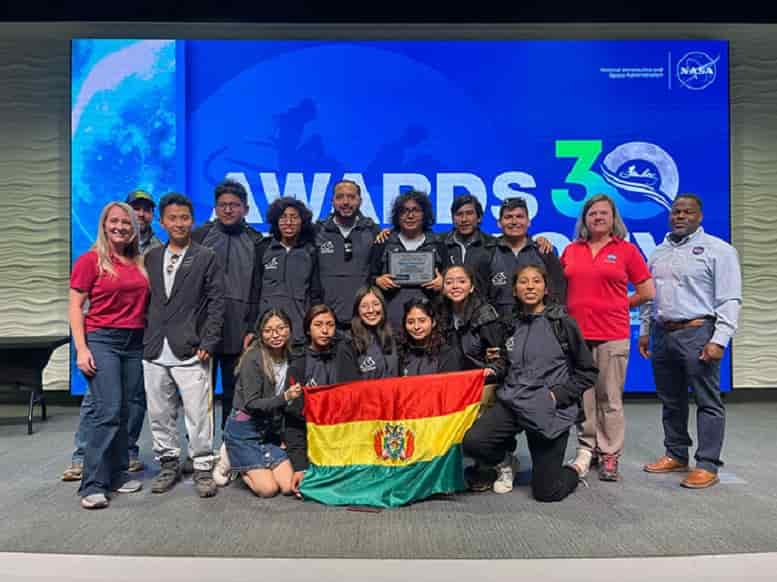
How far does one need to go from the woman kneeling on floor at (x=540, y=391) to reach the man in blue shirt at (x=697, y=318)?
2.31 feet

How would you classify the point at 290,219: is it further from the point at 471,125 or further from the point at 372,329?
Result: the point at 471,125

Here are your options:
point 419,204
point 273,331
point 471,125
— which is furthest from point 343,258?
point 471,125

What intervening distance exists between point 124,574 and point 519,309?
7.82 feet

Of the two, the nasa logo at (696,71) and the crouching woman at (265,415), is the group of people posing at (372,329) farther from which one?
the nasa logo at (696,71)

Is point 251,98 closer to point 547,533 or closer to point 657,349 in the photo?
point 657,349

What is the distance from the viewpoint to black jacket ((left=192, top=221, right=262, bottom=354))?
14.2 feet

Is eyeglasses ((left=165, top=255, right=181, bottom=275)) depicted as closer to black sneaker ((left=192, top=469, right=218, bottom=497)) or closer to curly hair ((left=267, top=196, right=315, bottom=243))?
curly hair ((left=267, top=196, right=315, bottom=243))

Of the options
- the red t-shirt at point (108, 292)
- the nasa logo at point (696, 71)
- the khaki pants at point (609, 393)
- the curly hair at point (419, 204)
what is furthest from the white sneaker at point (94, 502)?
the nasa logo at point (696, 71)

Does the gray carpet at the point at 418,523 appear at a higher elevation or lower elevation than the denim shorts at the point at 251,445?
lower

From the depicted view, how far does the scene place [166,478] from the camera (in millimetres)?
4020

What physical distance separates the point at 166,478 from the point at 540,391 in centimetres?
216

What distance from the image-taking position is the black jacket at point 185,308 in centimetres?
386

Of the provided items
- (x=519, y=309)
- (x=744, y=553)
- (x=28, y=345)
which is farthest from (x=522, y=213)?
(x=28, y=345)

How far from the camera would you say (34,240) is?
699cm
